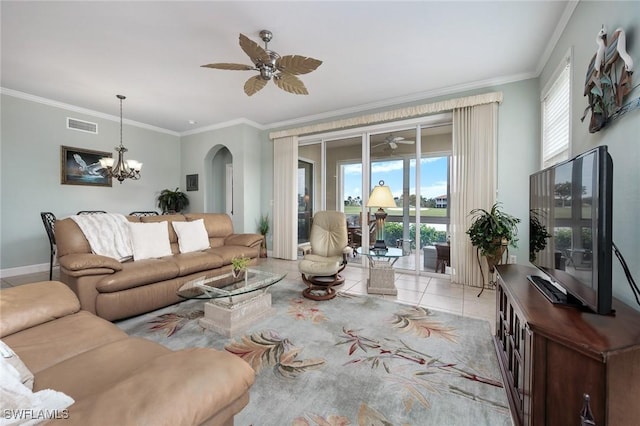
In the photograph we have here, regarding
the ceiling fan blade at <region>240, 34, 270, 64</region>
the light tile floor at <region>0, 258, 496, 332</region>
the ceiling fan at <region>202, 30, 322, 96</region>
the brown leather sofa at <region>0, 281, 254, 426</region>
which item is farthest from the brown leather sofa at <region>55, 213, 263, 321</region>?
the ceiling fan blade at <region>240, 34, 270, 64</region>

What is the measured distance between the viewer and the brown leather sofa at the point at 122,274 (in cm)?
235

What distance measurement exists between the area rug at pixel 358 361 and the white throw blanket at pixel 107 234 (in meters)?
0.90

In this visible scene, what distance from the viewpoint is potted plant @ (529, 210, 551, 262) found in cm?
168

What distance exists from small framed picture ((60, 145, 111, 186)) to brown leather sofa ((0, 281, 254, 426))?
409 centimetres

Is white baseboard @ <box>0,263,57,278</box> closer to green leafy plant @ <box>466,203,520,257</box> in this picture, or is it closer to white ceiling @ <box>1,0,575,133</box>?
white ceiling @ <box>1,0,575,133</box>

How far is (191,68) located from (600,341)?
4.24 meters

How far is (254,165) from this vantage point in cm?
555

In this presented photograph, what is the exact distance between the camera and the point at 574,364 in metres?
1.01

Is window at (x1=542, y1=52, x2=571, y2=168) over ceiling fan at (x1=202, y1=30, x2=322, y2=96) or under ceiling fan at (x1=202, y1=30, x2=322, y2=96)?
under

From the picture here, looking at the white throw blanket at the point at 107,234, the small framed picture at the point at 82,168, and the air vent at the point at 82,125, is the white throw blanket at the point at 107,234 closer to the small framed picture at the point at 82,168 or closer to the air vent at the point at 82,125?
the small framed picture at the point at 82,168

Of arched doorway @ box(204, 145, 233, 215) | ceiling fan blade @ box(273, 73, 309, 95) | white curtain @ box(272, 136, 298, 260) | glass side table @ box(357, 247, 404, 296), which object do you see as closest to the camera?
ceiling fan blade @ box(273, 73, 309, 95)

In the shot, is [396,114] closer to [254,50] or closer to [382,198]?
[382,198]

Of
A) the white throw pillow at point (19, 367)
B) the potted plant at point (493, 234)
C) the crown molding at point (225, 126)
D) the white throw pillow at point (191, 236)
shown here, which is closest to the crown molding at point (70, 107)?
the crown molding at point (225, 126)

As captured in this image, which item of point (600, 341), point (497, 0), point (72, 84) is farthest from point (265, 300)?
point (72, 84)
